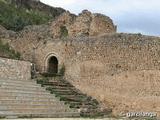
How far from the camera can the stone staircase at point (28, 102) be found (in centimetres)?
1873

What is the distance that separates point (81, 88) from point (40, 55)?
3.66 metres

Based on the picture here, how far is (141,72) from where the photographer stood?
2248 centimetres

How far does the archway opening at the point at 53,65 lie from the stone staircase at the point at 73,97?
218cm

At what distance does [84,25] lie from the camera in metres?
26.3

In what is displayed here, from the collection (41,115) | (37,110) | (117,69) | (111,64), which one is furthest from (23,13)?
(41,115)

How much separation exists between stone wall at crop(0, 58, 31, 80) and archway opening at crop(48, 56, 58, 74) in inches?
107

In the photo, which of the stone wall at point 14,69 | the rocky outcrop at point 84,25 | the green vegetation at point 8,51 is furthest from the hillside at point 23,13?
the stone wall at point 14,69

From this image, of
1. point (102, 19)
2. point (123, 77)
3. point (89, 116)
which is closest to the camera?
point (89, 116)

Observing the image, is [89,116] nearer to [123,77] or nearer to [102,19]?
[123,77]

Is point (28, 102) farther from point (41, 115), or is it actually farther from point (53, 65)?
point (53, 65)

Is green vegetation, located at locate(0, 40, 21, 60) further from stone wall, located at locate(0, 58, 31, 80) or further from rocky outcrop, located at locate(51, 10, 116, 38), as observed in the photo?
stone wall, located at locate(0, 58, 31, 80)

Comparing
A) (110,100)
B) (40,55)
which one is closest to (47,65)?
(40,55)

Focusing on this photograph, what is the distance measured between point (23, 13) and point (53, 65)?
12066 millimetres

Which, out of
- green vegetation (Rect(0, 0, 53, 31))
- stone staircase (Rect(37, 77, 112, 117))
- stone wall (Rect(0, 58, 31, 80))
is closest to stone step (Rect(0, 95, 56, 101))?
stone staircase (Rect(37, 77, 112, 117))
